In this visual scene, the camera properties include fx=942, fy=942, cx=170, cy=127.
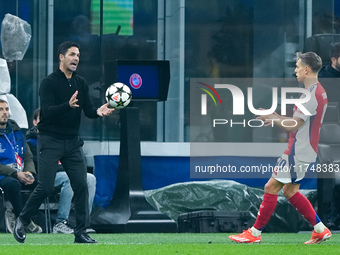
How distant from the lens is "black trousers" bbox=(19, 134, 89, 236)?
883cm

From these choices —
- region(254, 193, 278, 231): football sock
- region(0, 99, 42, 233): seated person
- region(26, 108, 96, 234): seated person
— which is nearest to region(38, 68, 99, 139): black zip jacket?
region(254, 193, 278, 231): football sock

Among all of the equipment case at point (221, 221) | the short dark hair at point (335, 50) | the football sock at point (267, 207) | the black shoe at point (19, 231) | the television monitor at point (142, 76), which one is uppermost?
the short dark hair at point (335, 50)

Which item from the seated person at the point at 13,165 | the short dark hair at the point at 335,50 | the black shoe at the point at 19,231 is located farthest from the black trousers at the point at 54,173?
the short dark hair at the point at 335,50

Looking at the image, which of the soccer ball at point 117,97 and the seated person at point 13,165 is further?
the seated person at point 13,165

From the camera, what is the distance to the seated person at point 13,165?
10992 millimetres

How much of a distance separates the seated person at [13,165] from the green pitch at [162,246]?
76 centimetres

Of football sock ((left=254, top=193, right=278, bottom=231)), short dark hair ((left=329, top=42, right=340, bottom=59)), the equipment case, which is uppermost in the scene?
short dark hair ((left=329, top=42, right=340, bottom=59))

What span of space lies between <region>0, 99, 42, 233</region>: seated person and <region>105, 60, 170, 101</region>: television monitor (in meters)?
1.38

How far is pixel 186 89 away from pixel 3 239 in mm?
4140

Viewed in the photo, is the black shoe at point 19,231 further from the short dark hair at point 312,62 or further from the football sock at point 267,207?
the short dark hair at point 312,62

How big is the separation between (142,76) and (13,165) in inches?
74.7

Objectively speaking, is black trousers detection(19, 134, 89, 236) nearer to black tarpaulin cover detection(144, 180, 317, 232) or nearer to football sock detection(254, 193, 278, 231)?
football sock detection(254, 193, 278, 231)

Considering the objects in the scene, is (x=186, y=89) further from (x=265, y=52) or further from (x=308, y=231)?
(x=308, y=231)

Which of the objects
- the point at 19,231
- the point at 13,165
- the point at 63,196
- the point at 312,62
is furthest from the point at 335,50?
the point at 19,231
